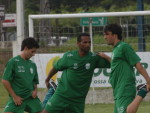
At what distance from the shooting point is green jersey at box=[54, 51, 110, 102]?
10984mm

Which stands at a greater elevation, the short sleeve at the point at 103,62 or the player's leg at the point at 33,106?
the short sleeve at the point at 103,62

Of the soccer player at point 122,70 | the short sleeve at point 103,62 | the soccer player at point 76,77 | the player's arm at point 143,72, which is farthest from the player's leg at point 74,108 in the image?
the player's arm at point 143,72

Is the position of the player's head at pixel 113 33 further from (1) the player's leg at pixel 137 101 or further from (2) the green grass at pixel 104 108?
(2) the green grass at pixel 104 108

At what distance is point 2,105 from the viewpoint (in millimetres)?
17969

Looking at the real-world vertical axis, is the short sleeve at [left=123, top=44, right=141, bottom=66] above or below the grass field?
above

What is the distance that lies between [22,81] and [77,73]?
3.26 ft

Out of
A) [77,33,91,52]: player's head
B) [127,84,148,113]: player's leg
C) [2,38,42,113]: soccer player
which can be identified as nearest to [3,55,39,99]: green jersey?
[2,38,42,113]: soccer player

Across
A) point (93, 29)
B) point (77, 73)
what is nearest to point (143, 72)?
point (77, 73)

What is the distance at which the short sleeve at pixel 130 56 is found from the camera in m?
9.78

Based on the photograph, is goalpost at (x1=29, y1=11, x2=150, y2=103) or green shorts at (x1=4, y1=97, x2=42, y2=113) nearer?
green shorts at (x1=4, y1=97, x2=42, y2=113)

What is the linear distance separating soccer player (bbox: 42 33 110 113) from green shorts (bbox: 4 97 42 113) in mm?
291

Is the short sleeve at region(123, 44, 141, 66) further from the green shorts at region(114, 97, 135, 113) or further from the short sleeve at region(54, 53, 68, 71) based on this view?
the short sleeve at region(54, 53, 68, 71)

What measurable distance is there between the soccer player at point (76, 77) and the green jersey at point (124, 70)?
42.0 inches

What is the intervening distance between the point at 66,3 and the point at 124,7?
6.70 metres
